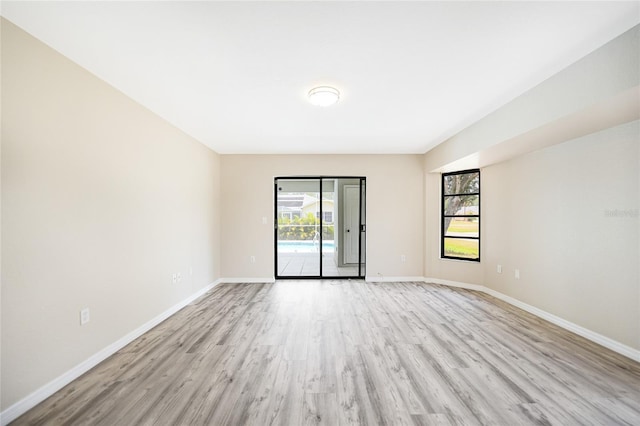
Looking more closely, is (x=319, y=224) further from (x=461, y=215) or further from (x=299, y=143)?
(x=461, y=215)

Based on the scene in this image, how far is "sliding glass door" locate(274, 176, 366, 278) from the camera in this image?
5.47 metres

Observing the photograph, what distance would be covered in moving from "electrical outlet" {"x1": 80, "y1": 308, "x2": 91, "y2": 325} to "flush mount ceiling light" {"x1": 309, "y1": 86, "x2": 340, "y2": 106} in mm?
2717

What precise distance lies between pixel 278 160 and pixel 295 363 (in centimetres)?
382

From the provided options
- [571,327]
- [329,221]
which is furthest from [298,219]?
[571,327]

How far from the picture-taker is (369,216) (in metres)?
5.18

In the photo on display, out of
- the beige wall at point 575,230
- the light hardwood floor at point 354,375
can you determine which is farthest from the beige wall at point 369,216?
the light hardwood floor at point 354,375

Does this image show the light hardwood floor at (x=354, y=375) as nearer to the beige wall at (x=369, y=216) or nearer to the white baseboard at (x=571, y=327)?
the white baseboard at (x=571, y=327)

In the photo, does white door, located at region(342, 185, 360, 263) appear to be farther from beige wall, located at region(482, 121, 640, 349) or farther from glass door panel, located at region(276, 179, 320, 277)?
beige wall, located at region(482, 121, 640, 349)

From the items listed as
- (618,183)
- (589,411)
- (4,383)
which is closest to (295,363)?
(4,383)

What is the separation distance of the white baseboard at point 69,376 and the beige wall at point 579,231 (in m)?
4.79

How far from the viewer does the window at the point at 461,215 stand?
4.65m

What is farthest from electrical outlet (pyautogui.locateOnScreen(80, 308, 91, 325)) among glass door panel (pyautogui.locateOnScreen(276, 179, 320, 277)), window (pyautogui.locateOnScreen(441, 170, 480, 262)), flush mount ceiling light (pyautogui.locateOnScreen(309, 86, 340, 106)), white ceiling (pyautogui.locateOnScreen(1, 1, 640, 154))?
window (pyautogui.locateOnScreen(441, 170, 480, 262))

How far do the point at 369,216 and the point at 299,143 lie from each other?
1978mm

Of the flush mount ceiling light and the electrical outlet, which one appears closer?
the electrical outlet
